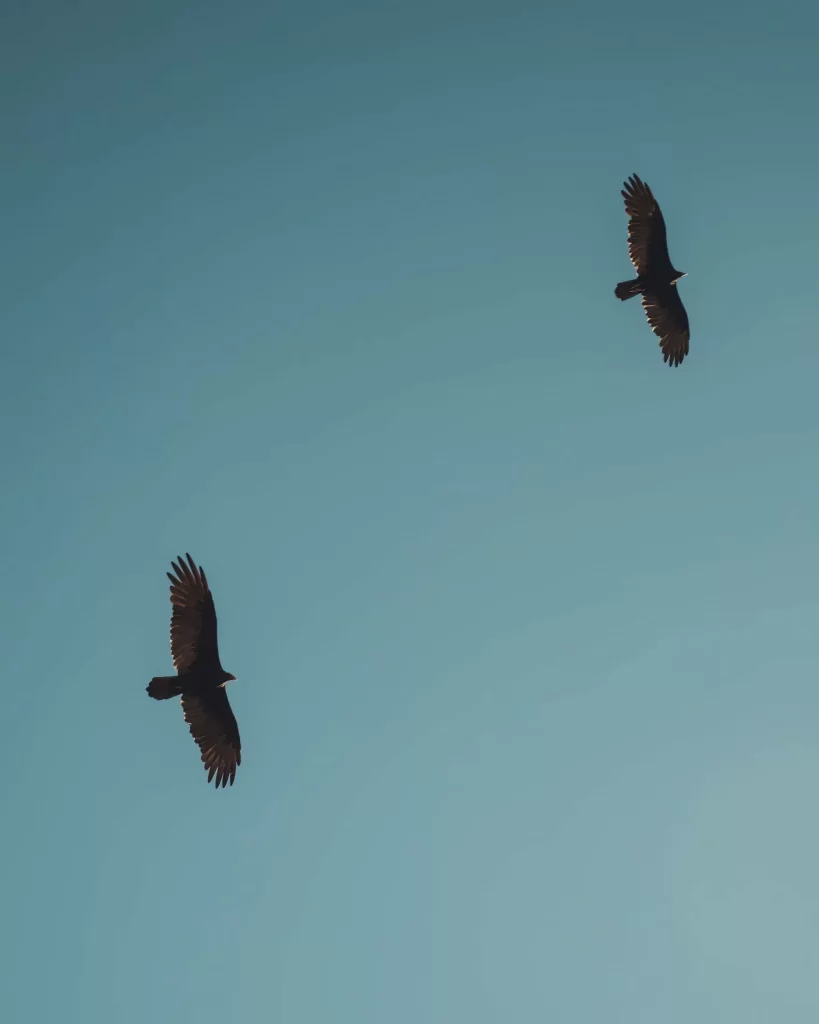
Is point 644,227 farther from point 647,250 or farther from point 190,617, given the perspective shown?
point 190,617

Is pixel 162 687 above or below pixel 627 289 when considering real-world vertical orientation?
below

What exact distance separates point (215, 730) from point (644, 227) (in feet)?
50.9

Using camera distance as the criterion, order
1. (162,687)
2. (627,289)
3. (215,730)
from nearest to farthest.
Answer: (162,687)
(215,730)
(627,289)

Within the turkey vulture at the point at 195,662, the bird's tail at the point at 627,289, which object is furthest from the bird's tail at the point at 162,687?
the bird's tail at the point at 627,289

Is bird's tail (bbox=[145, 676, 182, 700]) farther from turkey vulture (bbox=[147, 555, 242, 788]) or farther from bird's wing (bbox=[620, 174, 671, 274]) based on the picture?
bird's wing (bbox=[620, 174, 671, 274])

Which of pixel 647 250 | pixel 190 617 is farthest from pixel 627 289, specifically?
pixel 190 617

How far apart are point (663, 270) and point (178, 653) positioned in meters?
14.7

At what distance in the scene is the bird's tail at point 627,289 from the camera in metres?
27.2

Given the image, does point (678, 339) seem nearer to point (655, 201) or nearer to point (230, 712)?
point (655, 201)

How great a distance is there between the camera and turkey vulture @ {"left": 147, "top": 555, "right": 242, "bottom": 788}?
917 inches

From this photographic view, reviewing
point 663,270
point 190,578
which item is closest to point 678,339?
point 663,270

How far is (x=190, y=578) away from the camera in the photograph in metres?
23.3

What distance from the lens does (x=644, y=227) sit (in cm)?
2744

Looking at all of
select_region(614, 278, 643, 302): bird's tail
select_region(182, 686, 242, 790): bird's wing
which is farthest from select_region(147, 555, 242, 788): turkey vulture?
select_region(614, 278, 643, 302): bird's tail
